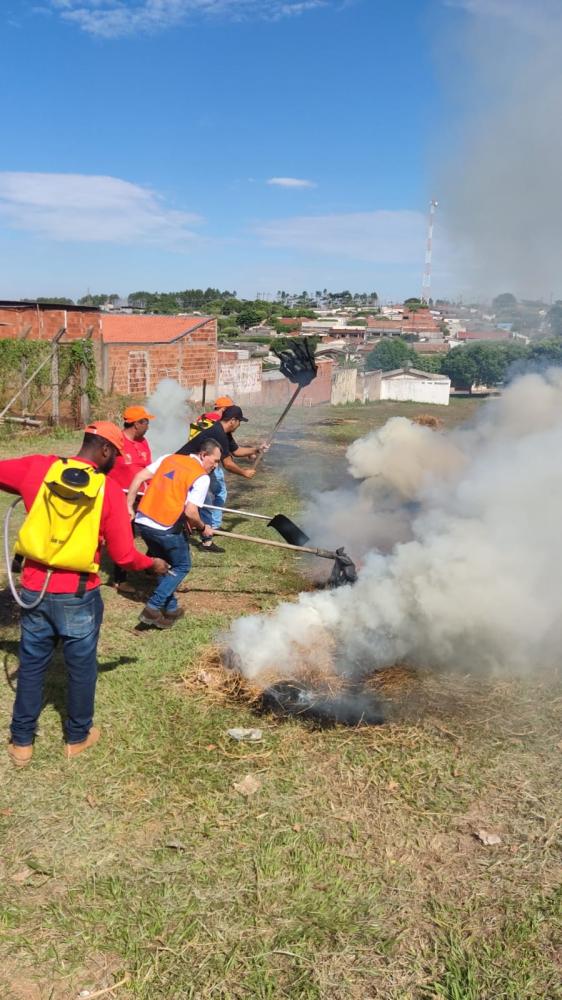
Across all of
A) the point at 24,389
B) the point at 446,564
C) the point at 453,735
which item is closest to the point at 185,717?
the point at 453,735

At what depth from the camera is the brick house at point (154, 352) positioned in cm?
1791

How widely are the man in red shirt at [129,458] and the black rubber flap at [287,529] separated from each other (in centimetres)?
140

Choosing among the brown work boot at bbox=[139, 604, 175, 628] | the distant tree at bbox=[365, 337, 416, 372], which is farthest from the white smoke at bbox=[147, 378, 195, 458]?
the distant tree at bbox=[365, 337, 416, 372]

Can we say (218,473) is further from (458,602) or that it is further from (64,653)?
(64,653)

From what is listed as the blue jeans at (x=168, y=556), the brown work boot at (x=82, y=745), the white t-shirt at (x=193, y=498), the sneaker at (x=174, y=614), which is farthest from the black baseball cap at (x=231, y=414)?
the brown work boot at (x=82, y=745)

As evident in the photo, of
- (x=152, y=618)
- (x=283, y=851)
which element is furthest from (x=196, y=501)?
(x=283, y=851)

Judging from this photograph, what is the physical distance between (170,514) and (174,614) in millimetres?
960

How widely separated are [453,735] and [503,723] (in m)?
0.41

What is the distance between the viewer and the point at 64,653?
3910 mm

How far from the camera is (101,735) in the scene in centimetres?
428

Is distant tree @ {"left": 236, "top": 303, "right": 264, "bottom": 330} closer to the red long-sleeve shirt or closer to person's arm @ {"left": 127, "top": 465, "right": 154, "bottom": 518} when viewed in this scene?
person's arm @ {"left": 127, "top": 465, "right": 154, "bottom": 518}

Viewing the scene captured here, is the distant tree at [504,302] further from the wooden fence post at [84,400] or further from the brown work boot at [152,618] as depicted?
the wooden fence post at [84,400]

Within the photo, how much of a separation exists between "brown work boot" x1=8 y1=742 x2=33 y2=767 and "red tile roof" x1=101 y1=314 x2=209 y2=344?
1921cm

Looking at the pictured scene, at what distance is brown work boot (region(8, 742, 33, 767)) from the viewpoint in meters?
4.00
